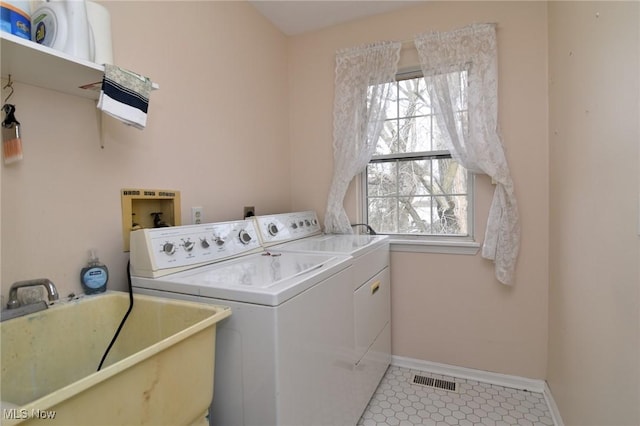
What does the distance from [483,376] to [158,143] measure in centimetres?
246

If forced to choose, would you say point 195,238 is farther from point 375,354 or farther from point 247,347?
point 375,354

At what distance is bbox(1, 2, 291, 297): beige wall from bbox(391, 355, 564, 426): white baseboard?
1530 millimetres

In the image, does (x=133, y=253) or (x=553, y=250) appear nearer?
(x=133, y=253)

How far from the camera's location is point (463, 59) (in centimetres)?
207

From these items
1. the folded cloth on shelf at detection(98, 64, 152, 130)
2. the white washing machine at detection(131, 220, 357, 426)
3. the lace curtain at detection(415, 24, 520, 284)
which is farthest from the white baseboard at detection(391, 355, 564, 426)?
the folded cloth on shelf at detection(98, 64, 152, 130)

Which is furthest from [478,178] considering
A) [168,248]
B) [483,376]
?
[168,248]

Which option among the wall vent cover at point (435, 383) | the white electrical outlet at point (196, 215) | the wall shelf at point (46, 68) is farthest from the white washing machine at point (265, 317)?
the wall vent cover at point (435, 383)

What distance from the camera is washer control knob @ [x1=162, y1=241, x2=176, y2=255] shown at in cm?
129

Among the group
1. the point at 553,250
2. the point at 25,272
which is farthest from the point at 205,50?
the point at 553,250

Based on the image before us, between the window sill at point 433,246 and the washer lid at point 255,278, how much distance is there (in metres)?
0.93

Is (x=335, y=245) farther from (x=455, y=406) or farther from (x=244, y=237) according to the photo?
(x=455, y=406)

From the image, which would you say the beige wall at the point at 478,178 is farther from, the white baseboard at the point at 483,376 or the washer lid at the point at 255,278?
the washer lid at the point at 255,278

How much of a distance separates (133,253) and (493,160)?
6.64 ft

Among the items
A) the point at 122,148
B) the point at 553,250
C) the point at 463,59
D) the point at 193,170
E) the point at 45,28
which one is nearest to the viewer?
the point at 45,28
